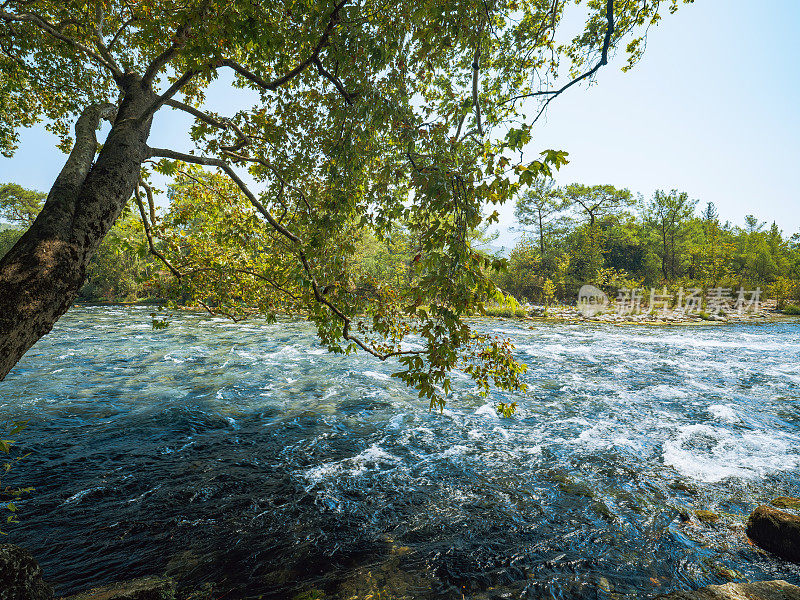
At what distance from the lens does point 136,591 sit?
10.7 ft

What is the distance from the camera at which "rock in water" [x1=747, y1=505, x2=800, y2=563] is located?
4.31 meters

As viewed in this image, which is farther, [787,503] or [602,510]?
[602,510]

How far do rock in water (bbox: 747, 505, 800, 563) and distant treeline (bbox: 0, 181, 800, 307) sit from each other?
33357 millimetres

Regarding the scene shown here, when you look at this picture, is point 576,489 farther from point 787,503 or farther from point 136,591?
point 136,591

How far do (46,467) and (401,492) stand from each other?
5.82 meters

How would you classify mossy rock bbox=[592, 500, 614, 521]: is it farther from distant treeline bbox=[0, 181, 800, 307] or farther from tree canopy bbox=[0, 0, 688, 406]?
distant treeline bbox=[0, 181, 800, 307]

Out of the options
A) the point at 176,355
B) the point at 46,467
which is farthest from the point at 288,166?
the point at 176,355

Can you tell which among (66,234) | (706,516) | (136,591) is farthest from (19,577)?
(706,516)

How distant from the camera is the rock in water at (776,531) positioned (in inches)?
170

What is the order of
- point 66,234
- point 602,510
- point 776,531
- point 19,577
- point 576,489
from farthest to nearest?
1. point 576,489
2. point 602,510
3. point 776,531
4. point 66,234
5. point 19,577

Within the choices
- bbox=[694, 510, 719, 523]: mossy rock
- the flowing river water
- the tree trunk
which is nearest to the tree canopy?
the tree trunk

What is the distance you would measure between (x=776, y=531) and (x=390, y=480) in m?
4.98

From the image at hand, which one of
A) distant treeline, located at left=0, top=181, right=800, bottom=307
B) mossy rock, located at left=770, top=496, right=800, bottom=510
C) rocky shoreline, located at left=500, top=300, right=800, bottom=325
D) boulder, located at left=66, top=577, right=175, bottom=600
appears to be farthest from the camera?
distant treeline, located at left=0, top=181, right=800, bottom=307

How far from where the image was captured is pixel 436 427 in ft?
27.4
